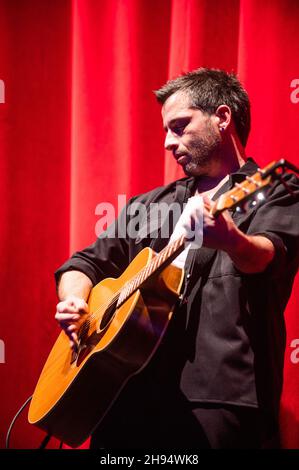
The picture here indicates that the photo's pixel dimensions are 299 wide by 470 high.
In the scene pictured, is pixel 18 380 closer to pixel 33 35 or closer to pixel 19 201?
pixel 19 201

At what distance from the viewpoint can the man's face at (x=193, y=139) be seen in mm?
1541

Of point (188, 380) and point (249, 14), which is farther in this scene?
point (249, 14)

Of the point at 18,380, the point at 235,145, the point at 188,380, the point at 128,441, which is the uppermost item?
the point at 235,145

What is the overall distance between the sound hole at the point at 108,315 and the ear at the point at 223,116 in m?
0.62

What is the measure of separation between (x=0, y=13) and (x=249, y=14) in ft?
2.92

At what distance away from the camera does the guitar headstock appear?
3.15ft

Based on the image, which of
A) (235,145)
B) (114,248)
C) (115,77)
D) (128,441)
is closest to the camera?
(128,441)

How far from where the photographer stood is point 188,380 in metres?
1.25

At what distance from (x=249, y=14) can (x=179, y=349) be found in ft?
3.79

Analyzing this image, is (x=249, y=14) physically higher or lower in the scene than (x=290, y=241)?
higher

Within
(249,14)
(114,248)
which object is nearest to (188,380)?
(114,248)

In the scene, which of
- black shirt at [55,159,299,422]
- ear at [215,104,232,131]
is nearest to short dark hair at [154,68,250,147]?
ear at [215,104,232,131]

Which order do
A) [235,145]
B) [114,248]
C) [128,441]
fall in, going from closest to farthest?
[128,441] < [235,145] < [114,248]

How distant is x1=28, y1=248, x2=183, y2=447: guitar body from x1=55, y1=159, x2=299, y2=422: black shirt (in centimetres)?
10
